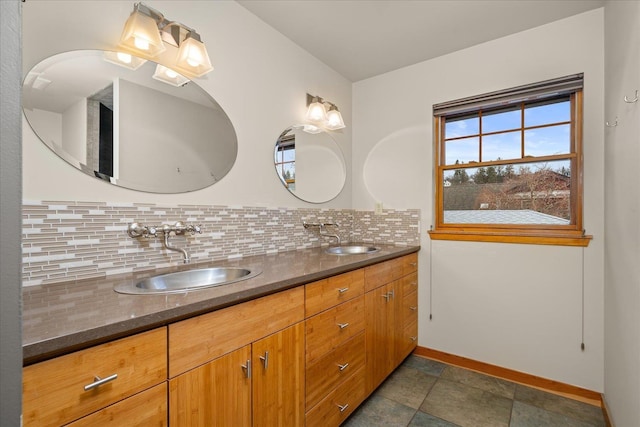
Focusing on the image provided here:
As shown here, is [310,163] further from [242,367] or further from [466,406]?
[466,406]

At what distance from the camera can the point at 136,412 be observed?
0.78 metres

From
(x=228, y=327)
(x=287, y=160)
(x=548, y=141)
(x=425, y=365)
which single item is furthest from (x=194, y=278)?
(x=548, y=141)

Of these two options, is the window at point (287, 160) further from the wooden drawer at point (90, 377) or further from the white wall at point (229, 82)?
the wooden drawer at point (90, 377)

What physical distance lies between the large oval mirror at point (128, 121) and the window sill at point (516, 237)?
179cm

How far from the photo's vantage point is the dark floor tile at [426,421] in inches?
66.5

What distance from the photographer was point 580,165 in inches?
77.4

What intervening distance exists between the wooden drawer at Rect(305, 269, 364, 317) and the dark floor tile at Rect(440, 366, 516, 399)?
46.0 inches

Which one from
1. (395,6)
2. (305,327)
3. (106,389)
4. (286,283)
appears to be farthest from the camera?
(395,6)

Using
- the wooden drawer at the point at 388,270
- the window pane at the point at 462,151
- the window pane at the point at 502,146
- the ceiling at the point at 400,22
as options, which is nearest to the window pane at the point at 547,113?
the window pane at the point at 502,146

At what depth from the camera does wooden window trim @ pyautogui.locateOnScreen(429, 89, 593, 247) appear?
1.97m

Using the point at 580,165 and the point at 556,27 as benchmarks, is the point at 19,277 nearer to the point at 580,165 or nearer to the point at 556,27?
the point at 580,165

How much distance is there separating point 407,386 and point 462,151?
1.88 m

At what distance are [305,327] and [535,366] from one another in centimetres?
184

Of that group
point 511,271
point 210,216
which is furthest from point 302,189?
point 511,271
